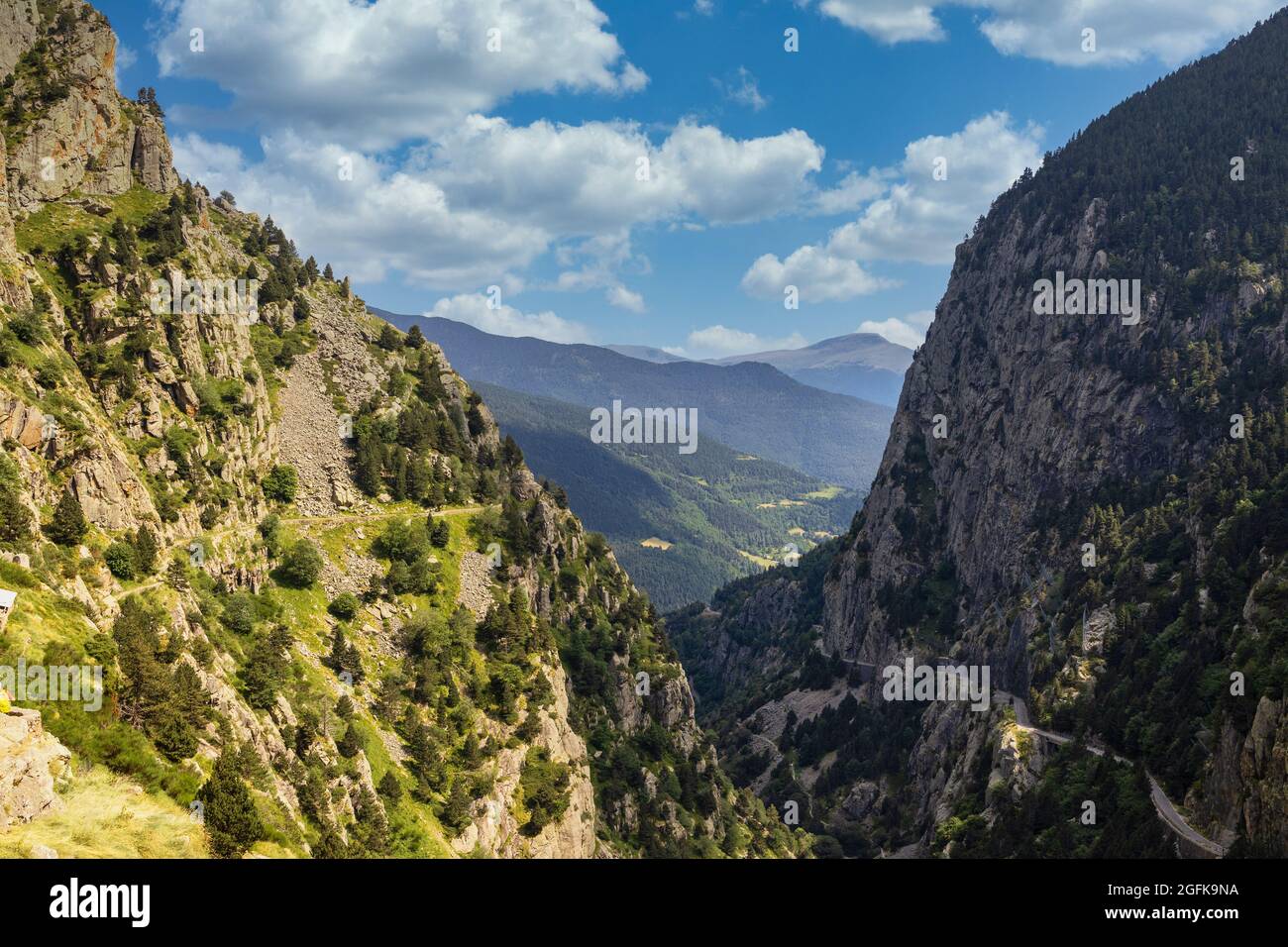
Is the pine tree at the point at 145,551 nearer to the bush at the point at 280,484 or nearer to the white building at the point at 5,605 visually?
the white building at the point at 5,605

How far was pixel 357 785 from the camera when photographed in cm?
6569

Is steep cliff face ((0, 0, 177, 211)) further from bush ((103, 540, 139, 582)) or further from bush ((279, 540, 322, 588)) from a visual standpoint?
bush ((103, 540, 139, 582))

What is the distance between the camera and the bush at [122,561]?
61.4m

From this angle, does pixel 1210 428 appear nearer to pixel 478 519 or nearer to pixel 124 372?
pixel 478 519

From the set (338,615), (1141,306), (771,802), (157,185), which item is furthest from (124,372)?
(1141,306)

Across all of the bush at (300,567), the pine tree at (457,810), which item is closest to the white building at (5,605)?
the pine tree at (457,810)

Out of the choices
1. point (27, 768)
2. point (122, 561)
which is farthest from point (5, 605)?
point (122, 561)

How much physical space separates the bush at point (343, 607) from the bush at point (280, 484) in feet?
59.1

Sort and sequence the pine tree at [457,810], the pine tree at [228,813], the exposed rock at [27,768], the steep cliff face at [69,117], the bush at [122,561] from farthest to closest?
the steep cliff face at [69,117] → the pine tree at [457,810] → the bush at [122,561] → the pine tree at [228,813] → the exposed rock at [27,768]

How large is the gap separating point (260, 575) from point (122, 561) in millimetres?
20057

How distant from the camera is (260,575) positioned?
3216 inches

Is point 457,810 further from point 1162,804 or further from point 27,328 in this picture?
point 1162,804

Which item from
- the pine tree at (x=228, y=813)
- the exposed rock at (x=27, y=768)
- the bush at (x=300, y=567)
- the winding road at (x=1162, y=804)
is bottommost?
the winding road at (x=1162, y=804)

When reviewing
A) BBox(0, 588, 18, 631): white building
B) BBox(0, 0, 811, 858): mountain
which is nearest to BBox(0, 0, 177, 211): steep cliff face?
BBox(0, 0, 811, 858): mountain
